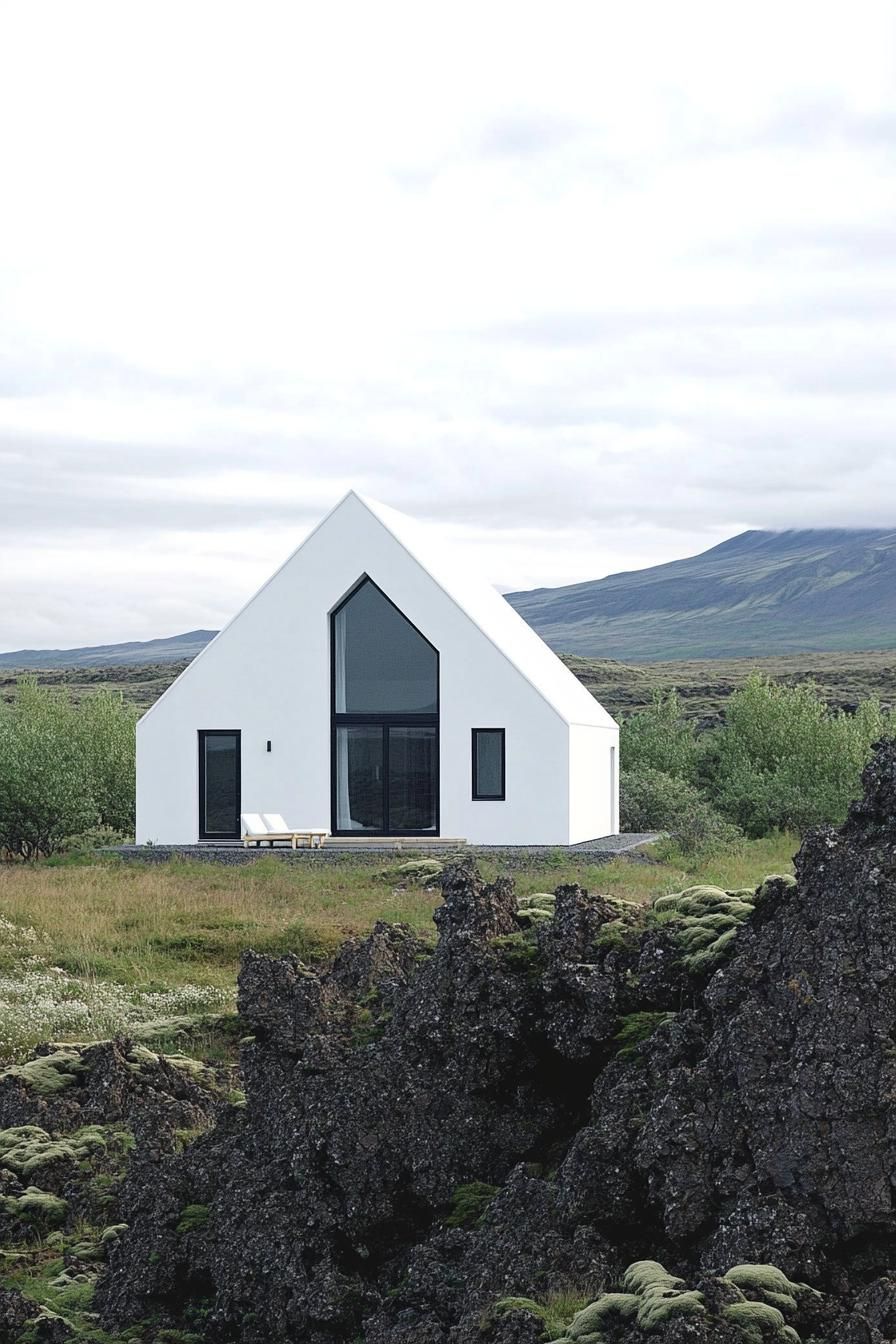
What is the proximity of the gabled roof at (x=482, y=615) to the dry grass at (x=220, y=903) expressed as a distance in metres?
4.62

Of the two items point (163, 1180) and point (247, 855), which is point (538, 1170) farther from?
point (247, 855)

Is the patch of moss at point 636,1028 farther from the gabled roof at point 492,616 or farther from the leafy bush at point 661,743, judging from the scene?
the leafy bush at point 661,743

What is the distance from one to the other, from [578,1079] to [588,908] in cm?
88

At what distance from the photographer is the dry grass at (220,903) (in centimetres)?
1494

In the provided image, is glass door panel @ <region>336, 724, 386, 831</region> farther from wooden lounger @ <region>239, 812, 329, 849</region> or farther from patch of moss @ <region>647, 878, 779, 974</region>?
patch of moss @ <region>647, 878, 779, 974</region>

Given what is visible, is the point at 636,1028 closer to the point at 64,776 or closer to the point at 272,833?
the point at 272,833

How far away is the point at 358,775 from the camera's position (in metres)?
27.2

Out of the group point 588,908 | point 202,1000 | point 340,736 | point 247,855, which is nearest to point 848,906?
point 588,908

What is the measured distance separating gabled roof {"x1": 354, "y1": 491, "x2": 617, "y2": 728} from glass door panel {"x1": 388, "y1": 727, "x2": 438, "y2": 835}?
2.37 metres

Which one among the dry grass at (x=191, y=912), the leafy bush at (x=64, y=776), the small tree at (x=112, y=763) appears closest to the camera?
the dry grass at (x=191, y=912)

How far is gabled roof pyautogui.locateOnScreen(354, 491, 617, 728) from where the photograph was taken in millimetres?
26984

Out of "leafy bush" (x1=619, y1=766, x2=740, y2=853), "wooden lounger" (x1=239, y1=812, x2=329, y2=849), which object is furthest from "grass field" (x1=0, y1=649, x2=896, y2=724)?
"wooden lounger" (x1=239, y1=812, x2=329, y2=849)

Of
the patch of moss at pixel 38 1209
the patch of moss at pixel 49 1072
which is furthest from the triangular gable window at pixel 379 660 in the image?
the patch of moss at pixel 38 1209

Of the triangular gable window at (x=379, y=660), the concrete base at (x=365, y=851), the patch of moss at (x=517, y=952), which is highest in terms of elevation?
the triangular gable window at (x=379, y=660)
